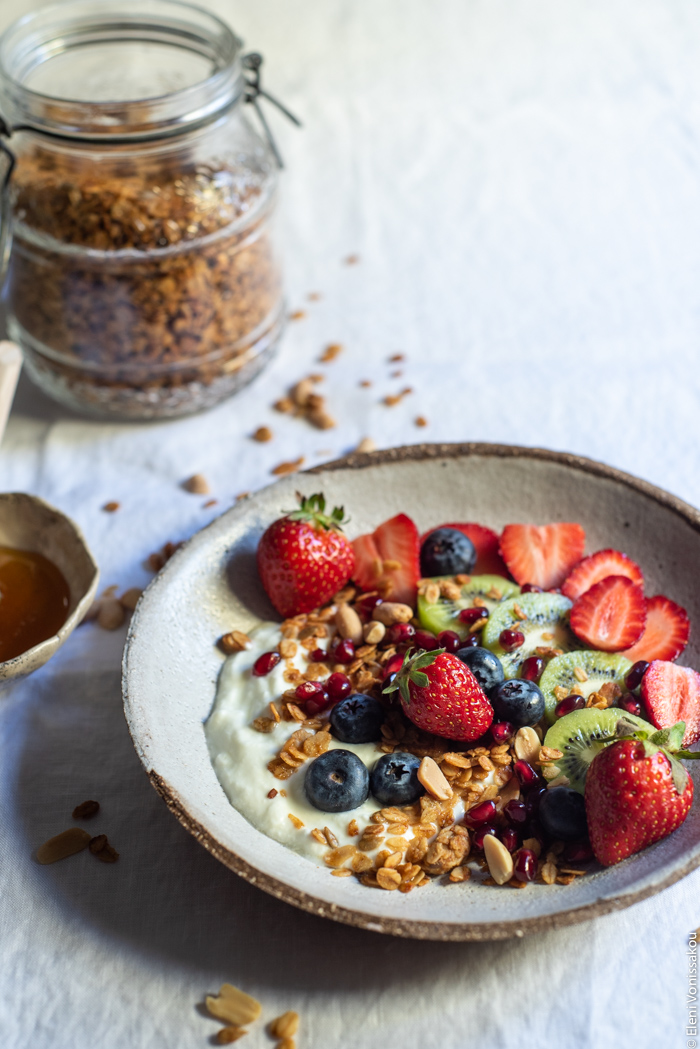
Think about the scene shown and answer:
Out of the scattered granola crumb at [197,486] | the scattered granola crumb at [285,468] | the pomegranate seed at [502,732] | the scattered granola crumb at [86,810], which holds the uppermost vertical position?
the pomegranate seed at [502,732]

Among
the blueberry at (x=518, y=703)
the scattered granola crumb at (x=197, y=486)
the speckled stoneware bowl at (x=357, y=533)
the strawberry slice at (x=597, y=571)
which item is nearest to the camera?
the speckled stoneware bowl at (x=357, y=533)

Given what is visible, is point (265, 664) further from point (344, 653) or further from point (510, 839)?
point (510, 839)

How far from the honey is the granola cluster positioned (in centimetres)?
36

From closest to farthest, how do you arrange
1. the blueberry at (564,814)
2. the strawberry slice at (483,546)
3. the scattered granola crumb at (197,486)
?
the blueberry at (564,814) → the strawberry slice at (483,546) → the scattered granola crumb at (197,486)

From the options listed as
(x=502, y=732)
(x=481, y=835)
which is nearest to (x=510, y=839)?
(x=481, y=835)

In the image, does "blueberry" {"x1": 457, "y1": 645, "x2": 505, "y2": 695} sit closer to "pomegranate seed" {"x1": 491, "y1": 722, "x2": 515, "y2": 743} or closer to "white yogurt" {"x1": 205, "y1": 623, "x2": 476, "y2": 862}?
"pomegranate seed" {"x1": 491, "y1": 722, "x2": 515, "y2": 743}

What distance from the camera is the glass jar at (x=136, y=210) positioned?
1657 millimetres

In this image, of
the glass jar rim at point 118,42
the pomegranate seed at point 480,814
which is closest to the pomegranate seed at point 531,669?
the pomegranate seed at point 480,814

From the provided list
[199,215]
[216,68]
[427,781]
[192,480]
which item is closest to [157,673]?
[427,781]

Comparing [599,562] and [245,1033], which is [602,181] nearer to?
[599,562]

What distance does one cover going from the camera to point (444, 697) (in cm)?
123

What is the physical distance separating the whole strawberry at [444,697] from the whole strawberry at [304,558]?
0.26 meters

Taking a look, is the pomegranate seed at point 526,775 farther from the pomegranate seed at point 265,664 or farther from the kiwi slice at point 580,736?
the pomegranate seed at point 265,664

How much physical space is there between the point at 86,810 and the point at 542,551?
0.79 meters
